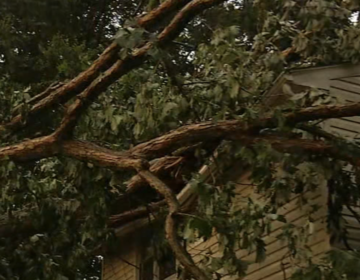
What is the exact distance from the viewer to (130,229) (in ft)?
35.0

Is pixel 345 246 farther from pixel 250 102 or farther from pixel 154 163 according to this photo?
pixel 154 163

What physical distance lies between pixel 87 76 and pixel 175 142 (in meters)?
0.98

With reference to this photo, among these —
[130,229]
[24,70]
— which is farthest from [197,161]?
[24,70]

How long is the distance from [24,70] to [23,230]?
9.13 meters

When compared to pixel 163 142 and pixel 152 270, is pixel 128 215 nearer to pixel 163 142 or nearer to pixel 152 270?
pixel 152 270

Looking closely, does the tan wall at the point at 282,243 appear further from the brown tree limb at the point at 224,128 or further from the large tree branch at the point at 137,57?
the large tree branch at the point at 137,57

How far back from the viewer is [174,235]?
598 cm

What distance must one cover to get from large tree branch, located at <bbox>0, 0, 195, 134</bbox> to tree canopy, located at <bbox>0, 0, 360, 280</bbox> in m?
0.01

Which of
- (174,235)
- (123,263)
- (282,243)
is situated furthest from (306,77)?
(123,263)

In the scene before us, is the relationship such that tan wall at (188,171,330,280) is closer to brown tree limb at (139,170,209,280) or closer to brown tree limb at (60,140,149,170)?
brown tree limb at (139,170,209,280)

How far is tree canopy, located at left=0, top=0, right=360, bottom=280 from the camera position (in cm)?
611

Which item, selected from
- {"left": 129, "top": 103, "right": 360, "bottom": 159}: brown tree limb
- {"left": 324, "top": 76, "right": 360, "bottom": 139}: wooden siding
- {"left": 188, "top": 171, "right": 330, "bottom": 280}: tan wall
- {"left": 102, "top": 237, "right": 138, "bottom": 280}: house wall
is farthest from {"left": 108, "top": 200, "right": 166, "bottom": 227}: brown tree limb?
{"left": 324, "top": 76, "right": 360, "bottom": 139}: wooden siding

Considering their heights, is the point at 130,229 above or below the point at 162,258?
below

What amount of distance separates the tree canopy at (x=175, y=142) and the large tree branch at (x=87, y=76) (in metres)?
0.01
